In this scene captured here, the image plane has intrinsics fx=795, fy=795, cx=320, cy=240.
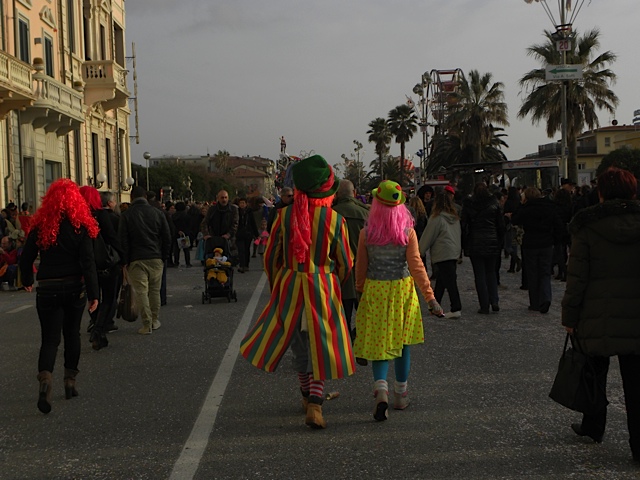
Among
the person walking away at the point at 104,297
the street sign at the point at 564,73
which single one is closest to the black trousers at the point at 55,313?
the person walking away at the point at 104,297

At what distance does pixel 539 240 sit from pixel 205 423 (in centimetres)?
683

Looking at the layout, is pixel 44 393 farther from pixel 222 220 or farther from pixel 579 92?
pixel 579 92

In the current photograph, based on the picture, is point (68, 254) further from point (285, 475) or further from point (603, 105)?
point (603, 105)

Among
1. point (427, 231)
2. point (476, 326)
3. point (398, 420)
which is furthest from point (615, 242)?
point (427, 231)

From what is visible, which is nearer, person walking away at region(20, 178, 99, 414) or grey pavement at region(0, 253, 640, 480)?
grey pavement at region(0, 253, 640, 480)

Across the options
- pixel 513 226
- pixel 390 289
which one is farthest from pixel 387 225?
pixel 513 226

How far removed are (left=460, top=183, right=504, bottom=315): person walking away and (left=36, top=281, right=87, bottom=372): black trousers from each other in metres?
6.08

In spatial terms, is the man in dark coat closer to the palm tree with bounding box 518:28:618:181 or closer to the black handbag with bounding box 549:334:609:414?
the black handbag with bounding box 549:334:609:414

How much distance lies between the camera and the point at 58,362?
804 cm

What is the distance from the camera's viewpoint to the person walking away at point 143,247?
955 cm

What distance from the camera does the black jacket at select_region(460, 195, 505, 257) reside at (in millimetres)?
10945

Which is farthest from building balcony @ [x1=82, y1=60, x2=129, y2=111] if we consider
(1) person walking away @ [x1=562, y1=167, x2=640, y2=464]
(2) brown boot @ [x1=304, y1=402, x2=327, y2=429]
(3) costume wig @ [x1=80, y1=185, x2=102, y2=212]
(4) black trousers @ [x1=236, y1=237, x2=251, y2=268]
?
(1) person walking away @ [x1=562, y1=167, x2=640, y2=464]

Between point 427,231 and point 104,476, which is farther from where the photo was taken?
point 427,231

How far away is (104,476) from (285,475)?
1.02m
